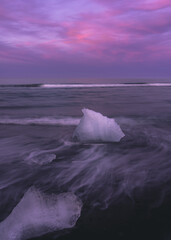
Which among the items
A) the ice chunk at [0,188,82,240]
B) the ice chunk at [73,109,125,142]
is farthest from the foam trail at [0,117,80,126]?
the ice chunk at [0,188,82,240]

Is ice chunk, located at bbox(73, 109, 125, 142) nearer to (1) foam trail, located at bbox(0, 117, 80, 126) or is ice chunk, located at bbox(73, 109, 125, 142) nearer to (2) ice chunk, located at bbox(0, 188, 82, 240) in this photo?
(1) foam trail, located at bbox(0, 117, 80, 126)

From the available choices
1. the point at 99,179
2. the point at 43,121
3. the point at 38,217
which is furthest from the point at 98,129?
the point at 43,121

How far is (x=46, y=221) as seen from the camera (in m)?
2.41

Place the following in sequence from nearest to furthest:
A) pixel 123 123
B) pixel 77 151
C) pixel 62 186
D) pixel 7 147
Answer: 1. pixel 62 186
2. pixel 77 151
3. pixel 7 147
4. pixel 123 123

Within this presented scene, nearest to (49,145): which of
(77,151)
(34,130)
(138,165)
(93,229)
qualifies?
(77,151)

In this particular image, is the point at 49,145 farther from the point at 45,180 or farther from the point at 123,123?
the point at 123,123

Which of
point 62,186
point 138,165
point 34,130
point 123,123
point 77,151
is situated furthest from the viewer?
point 123,123

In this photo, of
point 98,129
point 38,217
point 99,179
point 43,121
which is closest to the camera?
point 38,217

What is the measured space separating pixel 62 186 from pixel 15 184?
74 centimetres

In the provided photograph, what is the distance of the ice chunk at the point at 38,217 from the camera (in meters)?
2.28

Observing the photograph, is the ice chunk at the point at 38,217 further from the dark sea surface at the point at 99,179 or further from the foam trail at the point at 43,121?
the foam trail at the point at 43,121

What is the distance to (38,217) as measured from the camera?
242cm

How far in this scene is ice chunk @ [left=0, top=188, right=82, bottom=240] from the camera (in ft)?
7.48

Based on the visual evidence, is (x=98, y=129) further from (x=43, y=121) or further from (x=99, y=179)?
(x=43, y=121)
